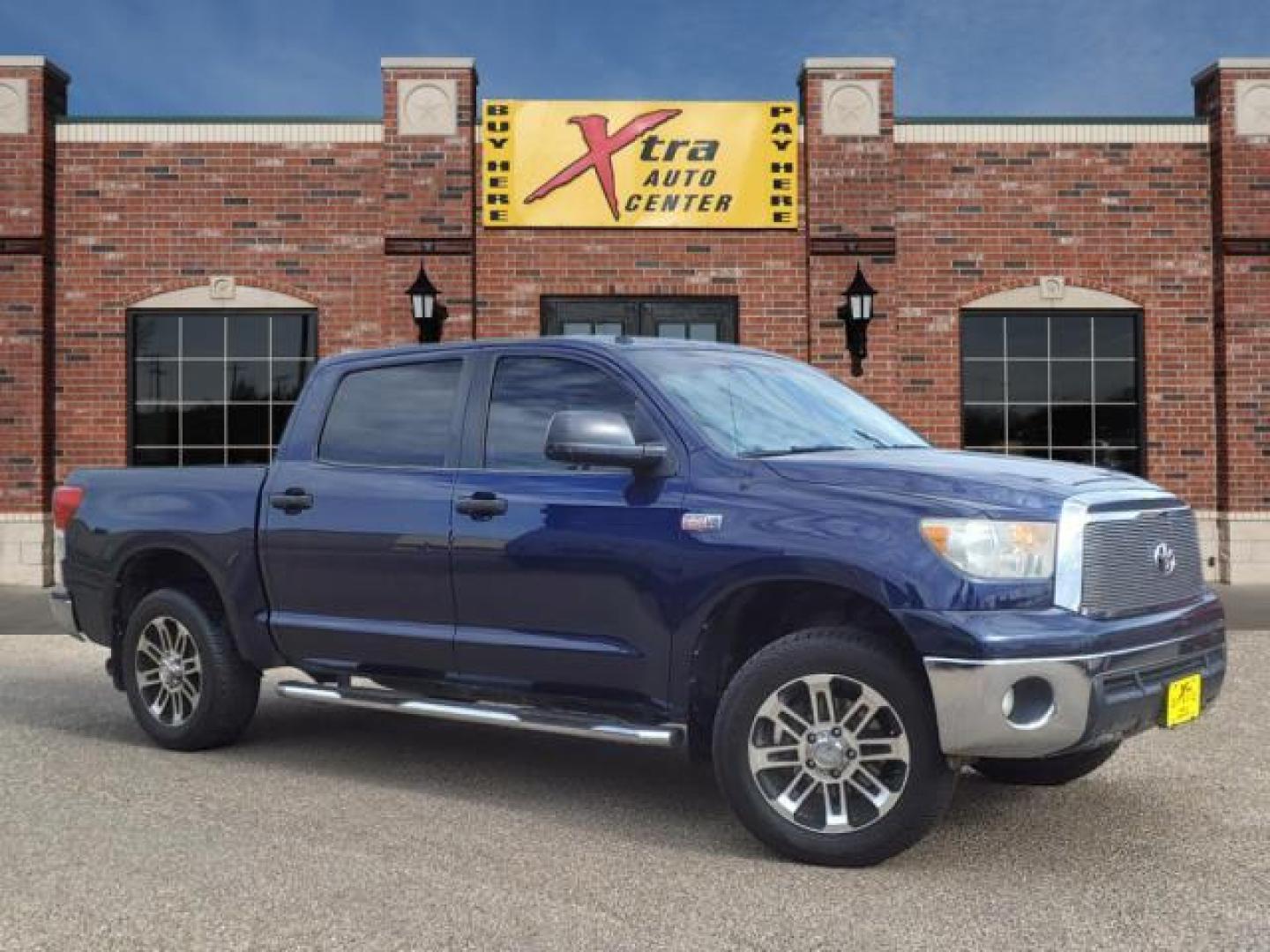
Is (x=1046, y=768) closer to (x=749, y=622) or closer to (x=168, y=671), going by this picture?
(x=749, y=622)

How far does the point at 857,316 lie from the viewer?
14.8 metres

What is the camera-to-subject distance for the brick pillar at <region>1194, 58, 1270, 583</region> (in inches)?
615

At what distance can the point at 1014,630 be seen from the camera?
4.28 meters

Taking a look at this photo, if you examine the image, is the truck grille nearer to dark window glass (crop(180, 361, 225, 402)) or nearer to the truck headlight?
the truck headlight

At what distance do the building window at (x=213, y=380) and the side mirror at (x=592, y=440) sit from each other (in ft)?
37.5

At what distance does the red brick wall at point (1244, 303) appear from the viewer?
51.3 feet

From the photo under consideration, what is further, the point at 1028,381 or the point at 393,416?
the point at 1028,381

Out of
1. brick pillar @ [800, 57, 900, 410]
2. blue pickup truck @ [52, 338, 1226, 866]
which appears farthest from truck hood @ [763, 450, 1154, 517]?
brick pillar @ [800, 57, 900, 410]

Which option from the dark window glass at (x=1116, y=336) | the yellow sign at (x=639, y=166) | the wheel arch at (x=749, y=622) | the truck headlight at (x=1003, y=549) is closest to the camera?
the truck headlight at (x=1003, y=549)

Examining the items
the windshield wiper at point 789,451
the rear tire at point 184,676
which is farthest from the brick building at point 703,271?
the windshield wiper at point 789,451

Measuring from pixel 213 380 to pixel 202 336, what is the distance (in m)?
0.54

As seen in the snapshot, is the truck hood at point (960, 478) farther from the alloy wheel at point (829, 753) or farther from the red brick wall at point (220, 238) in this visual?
the red brick wall at point (220, 238)

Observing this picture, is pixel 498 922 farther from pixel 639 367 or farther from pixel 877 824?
pixel 639 367

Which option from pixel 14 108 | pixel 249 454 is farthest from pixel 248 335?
pixel 14 108
